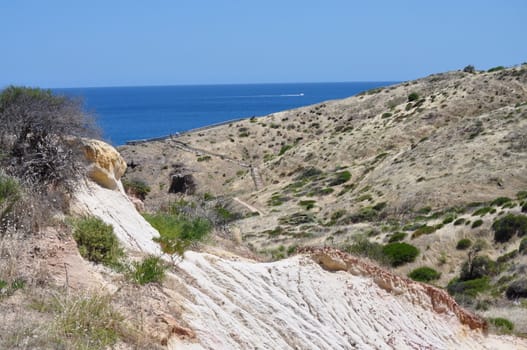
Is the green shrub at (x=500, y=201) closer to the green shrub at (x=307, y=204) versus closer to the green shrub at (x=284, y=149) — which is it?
the green shrub at (x=307, y=204)

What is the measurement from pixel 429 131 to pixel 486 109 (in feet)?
21.8

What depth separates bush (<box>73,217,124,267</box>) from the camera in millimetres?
9625

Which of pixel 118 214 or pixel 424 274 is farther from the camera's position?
pixel 424 274

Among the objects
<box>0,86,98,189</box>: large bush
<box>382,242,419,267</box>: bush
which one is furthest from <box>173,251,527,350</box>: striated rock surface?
<box>382,242,419,267</box>: bush

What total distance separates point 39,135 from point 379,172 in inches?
1887

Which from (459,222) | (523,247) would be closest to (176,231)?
(523,247)

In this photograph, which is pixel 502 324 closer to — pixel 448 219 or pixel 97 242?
pixel 97 242

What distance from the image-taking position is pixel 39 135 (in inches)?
476

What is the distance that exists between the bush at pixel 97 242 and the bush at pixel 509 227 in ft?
90.3

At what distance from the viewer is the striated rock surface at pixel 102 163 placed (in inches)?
516

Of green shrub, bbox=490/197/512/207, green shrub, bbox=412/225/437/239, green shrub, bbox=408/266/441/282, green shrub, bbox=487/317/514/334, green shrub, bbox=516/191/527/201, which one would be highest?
green shrub, bbox=487/317/514/334

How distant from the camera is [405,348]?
1286 centimetres

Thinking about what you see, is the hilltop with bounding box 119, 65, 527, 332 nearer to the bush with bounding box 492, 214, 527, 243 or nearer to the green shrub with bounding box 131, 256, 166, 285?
the bush with bounding box 492, 214, 527, 243

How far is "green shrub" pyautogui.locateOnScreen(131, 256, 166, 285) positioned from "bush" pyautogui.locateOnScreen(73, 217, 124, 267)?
43 cm
